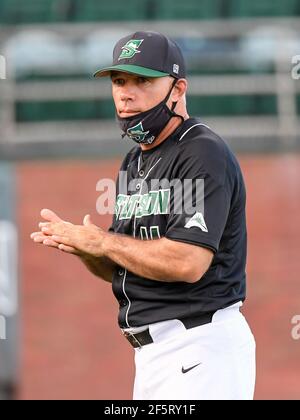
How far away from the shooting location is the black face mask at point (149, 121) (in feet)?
12.1

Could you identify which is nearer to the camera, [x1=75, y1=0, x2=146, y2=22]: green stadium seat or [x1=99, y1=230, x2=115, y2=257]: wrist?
[x1=99, y1=230, x2=115, y2=257]: wrist

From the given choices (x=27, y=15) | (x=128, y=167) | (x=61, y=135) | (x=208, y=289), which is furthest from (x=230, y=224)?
(x=27, y=15)

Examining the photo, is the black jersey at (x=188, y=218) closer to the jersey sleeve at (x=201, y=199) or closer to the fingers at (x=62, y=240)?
the jersey sleeve at (x=201, y=199)

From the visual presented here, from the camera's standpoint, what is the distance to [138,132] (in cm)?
373

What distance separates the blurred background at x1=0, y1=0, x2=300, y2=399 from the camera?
31.6ft

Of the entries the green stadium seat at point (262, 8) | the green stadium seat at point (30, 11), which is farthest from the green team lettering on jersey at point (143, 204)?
the green stadium seat at point (262, 8)

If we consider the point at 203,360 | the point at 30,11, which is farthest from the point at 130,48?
the point at 30,11

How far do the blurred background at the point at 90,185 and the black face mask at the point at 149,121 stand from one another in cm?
580

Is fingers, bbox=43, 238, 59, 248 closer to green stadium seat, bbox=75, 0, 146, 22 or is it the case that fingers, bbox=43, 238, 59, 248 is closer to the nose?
the nose

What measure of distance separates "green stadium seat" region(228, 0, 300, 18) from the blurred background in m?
0.70

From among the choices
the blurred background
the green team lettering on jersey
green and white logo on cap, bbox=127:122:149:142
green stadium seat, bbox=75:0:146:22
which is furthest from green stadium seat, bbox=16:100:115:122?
green and white logo on cap, bbox=127:122:149:142

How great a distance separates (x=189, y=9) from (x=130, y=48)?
707 centimetres

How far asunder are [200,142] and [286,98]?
20.7 ft

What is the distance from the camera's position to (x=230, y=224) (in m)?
3.74
